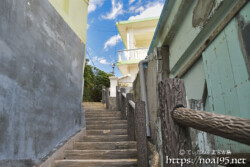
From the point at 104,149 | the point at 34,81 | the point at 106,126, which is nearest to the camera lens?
the point at 34,81

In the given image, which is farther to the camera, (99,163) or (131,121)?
(131,121)

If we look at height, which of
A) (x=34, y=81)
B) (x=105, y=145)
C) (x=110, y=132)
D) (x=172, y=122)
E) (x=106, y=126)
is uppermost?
(x=34, y=81)

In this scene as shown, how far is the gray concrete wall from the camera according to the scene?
1.90m

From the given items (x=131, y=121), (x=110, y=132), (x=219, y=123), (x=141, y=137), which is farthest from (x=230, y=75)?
(x=110, y=132)

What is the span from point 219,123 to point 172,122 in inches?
11.3

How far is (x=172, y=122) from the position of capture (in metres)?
0.84

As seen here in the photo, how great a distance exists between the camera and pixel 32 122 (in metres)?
2.28

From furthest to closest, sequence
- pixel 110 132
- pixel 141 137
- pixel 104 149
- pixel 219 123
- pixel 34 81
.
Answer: pixel 110 132
pixel 104 149
pixel 34 81
pixel 141 137
pixel 219 123

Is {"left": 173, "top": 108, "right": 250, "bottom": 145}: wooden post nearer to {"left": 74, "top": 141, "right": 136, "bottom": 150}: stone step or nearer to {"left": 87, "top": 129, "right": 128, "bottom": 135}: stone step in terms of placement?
{"left": 74, "top": 141, "right": 136, "bottom": 150}: stone step

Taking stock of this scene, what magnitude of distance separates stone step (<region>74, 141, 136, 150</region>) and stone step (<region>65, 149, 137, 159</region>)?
0.20m

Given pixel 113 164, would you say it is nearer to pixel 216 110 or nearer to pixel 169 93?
pixel 216 110

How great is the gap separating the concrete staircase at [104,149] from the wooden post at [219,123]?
214 cm

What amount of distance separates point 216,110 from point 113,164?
1883mm

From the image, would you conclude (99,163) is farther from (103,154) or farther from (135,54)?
(135,54)
